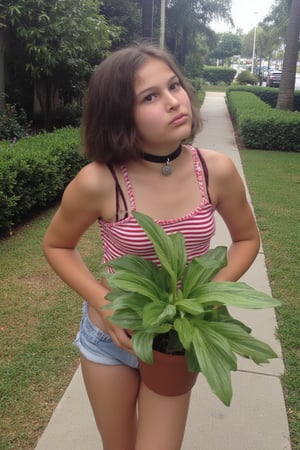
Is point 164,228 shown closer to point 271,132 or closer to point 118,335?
point 118,335

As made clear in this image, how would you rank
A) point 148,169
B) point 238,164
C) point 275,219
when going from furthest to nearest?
1. point 238,164
2. point 275,219
3. point 148,169

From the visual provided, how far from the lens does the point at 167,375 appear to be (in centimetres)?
121

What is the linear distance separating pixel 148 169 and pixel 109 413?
78 cm

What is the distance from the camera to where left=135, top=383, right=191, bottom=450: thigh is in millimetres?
1312

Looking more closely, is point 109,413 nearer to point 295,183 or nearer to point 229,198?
point 229,198

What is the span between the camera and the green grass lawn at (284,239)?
2.98 metres

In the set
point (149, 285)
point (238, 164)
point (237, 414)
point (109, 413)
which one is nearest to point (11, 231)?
point (237, 414)

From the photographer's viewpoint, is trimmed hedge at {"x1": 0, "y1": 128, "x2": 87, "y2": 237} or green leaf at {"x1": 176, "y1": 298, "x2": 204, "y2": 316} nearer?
green leaf at {"x1": 176, "y1": 298, "x2": 204, "y2": 316}

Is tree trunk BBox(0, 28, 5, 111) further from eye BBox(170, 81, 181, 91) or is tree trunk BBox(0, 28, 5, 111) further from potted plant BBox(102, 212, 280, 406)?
potted plant BBox(102, 212, 280, 406)

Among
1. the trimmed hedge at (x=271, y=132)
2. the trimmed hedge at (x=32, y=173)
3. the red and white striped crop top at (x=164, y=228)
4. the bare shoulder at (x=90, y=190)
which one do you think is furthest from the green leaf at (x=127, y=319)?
the trimmed hedge at (x=271, y=132)

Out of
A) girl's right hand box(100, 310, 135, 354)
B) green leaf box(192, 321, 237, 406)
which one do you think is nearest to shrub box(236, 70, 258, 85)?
girl's right hand box(100, 310, 135, 354)

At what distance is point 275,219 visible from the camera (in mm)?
6301

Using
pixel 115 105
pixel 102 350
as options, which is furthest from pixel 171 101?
pixel 102 350

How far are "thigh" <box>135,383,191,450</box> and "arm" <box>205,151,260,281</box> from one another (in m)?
0.37
